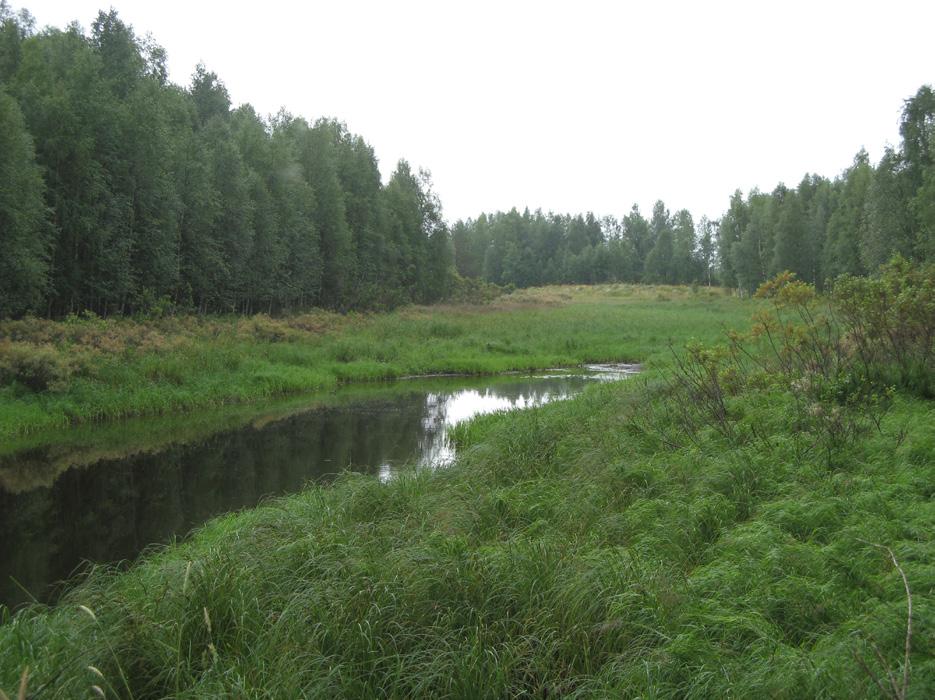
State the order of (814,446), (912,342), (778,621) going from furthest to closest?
1. (912,342)
2. (814,446)
3. (778,621)

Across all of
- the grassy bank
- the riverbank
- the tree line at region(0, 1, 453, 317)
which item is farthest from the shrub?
the riverbank

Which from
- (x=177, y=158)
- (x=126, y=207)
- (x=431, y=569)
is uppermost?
(x=177, y=158)

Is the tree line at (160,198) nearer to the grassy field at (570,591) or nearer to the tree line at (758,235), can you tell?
the grassy field at (570,591)

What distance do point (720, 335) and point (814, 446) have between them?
920 inches

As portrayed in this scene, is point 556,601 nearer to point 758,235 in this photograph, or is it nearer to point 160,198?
point 160,198

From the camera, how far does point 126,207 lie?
26359 millimetres

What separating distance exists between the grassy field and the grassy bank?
10.6m

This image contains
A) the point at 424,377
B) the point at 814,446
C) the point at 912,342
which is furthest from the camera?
the point at 424,377

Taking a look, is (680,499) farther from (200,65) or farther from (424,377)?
(200,65)

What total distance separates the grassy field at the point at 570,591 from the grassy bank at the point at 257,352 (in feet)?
34.6

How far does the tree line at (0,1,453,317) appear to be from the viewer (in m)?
23.6

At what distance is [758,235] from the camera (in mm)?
62594

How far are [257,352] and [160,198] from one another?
9881 millimetres

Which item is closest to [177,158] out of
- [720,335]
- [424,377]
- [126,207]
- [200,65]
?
[126,207]
